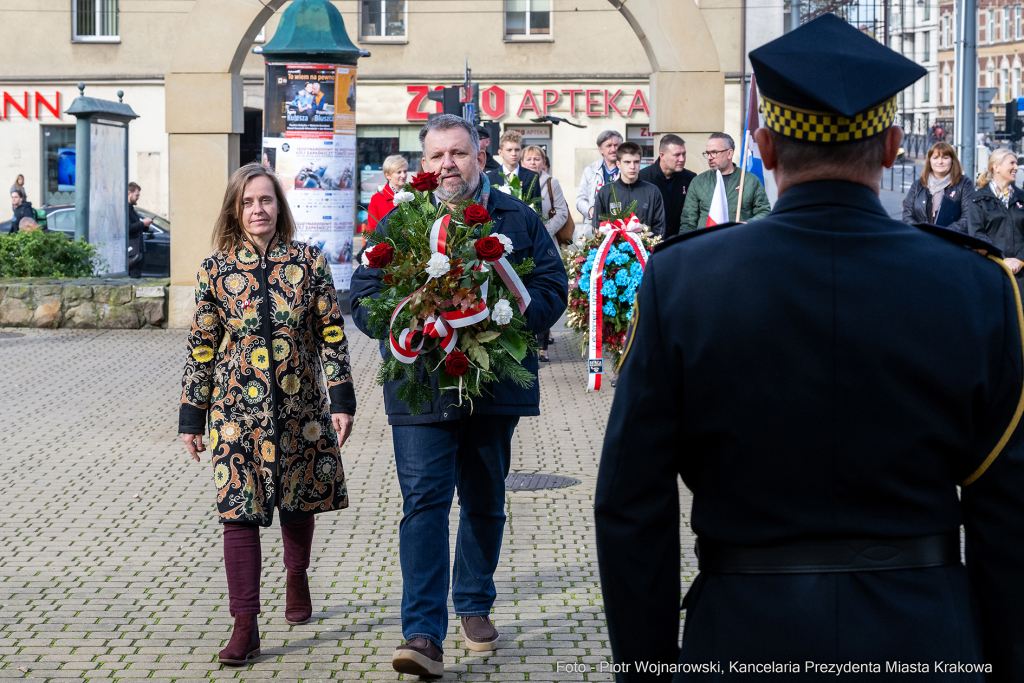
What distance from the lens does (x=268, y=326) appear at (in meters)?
4.68

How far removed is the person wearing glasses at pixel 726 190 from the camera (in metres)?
10.9

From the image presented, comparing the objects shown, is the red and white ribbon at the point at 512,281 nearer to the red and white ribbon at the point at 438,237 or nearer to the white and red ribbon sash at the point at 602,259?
the red and white ribbon at the point at 438,237

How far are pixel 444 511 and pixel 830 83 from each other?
8.94ft

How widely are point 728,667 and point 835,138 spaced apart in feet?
2.96

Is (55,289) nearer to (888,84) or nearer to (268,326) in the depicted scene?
(268,326)

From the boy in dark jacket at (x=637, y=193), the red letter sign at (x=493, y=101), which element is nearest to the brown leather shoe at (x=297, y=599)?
the boy in dark jacket at (x=637, y=193)

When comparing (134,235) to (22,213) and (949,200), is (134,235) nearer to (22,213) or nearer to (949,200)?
(22,213)

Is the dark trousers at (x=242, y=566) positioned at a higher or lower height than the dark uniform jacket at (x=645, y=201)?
lower

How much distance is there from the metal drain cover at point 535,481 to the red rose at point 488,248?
3.31 metres

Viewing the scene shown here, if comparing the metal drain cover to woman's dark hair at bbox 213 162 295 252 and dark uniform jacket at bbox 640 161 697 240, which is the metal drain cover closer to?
woman's dark hair at bbox 213 162 295 252

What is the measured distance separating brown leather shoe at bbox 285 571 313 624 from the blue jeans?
68 cm

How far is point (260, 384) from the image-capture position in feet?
15.2

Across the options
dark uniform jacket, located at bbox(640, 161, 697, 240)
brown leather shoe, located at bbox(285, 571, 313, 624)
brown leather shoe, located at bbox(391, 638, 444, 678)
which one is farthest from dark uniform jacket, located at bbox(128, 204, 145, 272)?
brown leather shoe, located at bbox(391, 638, 444, 678)

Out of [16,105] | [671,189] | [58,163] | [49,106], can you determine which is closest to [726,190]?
[671,189]
